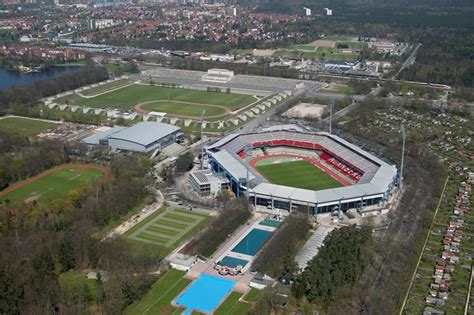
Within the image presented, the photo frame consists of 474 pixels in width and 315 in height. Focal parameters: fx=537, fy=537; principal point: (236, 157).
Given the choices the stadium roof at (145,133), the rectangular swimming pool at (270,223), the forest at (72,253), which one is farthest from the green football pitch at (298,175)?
the forest at (72,253)

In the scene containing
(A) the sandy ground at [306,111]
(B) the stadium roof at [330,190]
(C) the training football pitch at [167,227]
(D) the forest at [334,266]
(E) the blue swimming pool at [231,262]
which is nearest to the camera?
(D) the forest at [334,266]

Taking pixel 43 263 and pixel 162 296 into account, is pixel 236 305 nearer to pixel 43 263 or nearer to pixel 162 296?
pixel 162 296

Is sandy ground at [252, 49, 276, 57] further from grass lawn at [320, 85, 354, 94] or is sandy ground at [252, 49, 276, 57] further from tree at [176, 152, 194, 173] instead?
tree at [176, 152, 194, 173]

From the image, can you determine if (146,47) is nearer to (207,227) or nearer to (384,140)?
(384,140)

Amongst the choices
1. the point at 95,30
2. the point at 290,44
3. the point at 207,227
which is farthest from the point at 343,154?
the point at 95,30

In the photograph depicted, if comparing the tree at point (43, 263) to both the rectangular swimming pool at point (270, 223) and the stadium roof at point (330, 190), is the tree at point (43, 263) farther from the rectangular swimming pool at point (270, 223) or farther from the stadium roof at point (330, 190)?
the stadium roof at point (330, 190)

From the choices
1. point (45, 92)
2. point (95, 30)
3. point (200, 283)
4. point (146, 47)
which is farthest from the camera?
point (95, 30)
